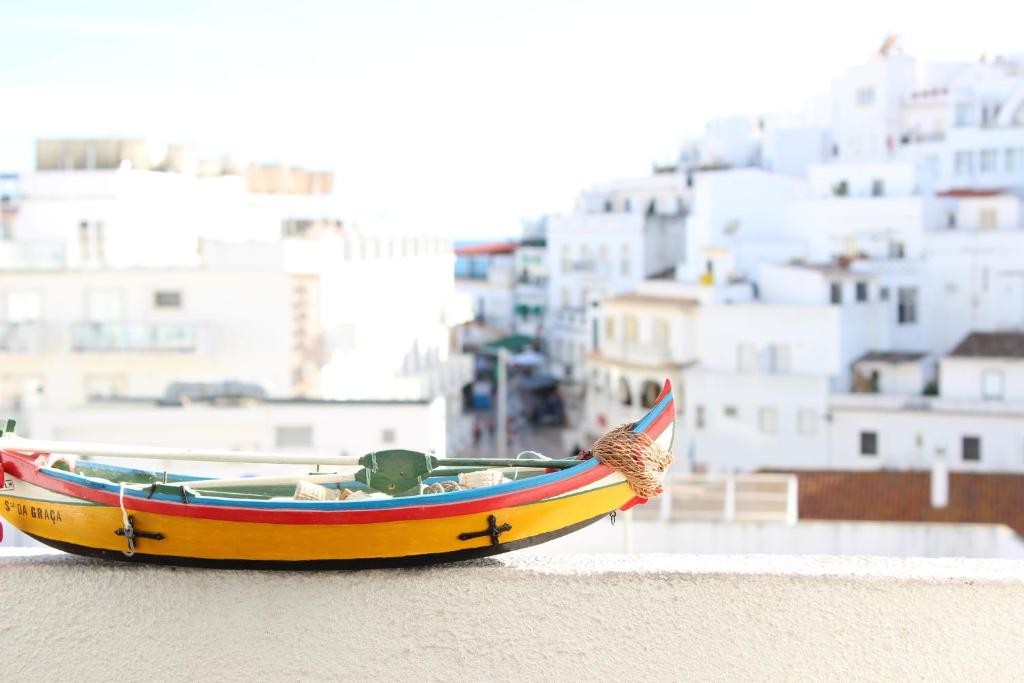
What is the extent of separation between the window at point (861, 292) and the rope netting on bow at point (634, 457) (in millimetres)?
28209

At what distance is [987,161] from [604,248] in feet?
37.1

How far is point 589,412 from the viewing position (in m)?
36.2

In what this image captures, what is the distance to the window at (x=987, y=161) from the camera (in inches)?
1528

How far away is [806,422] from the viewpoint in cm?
2945

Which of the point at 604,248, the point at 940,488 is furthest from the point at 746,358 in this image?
the point at 604,248

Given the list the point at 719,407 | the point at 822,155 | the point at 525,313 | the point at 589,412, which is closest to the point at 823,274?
the point at 719,407

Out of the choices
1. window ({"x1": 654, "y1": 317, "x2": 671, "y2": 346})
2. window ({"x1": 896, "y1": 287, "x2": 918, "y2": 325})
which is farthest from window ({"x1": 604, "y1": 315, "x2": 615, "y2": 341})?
window ({"x1": 896, "y1": 287, "x2": 918, "y2": 325})

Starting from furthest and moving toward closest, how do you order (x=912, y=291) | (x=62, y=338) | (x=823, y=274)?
1. (x=912, y=291)
2. (x=823, y=274)
3. (x=62, y=338)

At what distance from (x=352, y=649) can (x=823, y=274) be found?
89.9 feet

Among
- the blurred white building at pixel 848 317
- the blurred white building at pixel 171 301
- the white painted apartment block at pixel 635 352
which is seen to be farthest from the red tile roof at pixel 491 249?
the blurred white building at pixel 171 301

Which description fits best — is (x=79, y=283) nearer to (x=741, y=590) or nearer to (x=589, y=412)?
(x=589, y=412)

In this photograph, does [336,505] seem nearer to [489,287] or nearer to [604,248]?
[604,248]

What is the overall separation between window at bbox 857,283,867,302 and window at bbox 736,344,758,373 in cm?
239

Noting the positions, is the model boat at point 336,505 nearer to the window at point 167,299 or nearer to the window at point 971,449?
the window at point 167,299
